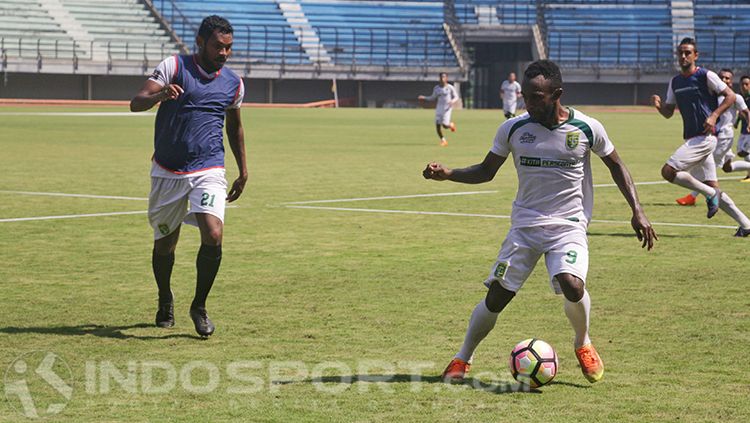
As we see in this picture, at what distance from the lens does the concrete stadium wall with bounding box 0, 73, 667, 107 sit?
65.4 metres

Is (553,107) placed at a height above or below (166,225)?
above

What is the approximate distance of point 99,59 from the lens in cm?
6525

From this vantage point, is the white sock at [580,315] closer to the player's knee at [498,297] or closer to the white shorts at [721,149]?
the player's knee at [498,297]

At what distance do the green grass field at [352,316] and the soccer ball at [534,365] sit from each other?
8 cm

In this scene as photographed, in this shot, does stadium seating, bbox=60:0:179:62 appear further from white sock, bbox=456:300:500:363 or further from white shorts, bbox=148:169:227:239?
white sock, bbox=456:300:500:363

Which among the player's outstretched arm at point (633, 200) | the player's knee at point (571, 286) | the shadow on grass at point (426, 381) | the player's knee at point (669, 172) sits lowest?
the shadow on grass at point (426, 381)

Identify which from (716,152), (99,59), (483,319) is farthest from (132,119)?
(483,319)

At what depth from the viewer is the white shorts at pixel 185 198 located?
27.2ft

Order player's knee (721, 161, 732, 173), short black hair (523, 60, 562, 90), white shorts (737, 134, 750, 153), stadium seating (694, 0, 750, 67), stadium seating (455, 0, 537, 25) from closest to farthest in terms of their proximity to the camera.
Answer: short black hair (523, 60, 562, 90) < player's knee (721, 161, 732, 173) < white shorts (737, 134, 750, 153) < stadium seating (694, 0, 750, 67) < stadium seating (455, 0, 537, 25)

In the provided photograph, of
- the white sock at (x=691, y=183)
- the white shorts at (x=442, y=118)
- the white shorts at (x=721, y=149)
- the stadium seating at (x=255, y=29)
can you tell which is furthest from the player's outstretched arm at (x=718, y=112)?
the stadium seating at (x=255, y=29)

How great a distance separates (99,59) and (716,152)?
51519 mm

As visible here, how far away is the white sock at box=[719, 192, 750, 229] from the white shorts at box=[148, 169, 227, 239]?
7.32 metres

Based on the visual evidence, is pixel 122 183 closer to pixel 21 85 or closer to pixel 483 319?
pixel 483 319

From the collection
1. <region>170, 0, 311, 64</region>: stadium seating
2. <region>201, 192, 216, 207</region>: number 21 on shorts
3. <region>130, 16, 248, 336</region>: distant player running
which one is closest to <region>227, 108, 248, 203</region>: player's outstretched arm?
<region>130, 16, 248, 336</region>: distant player running
